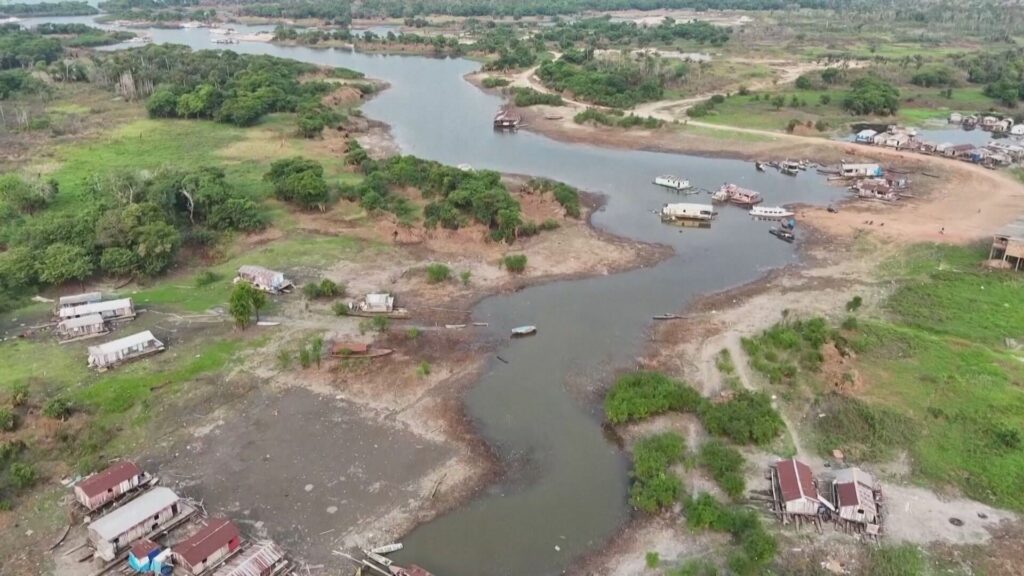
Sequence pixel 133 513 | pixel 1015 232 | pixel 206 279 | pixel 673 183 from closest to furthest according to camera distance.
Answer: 1. pixel 133 513
2. pixel 206 279
3. pixel 1015 232
4. pixel 673 183

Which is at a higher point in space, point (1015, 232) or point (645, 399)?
point (1015, 232)

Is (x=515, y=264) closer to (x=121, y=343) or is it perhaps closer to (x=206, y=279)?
(x=206, y=279)

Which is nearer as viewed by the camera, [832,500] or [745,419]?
[832,500]

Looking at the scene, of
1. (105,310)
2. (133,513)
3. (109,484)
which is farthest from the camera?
(105,310)

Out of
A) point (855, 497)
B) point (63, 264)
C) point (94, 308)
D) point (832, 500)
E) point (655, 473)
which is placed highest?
point (63, 264)

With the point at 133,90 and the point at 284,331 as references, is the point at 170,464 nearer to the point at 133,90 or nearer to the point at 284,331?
the point at 284,331

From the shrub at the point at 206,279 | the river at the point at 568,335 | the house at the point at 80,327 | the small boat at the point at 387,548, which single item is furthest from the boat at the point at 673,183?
the small boat at the point at 387,548

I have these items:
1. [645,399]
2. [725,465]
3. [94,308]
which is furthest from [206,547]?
[94,308]

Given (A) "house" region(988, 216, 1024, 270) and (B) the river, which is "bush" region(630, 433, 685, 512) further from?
(A) "house" region(988, 216, 1024, 270)
